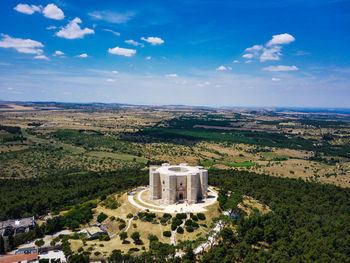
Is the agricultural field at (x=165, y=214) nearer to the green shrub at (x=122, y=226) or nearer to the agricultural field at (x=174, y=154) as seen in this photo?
the green shrub at (x=122, y=226)

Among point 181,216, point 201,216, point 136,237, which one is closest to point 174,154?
point 201,216

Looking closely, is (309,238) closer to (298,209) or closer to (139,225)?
(298,209)

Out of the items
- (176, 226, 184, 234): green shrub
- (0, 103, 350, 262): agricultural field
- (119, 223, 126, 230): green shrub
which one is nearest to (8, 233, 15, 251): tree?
(0, 103, 350, 262): agricultural field

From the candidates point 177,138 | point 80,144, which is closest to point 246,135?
point 177,138

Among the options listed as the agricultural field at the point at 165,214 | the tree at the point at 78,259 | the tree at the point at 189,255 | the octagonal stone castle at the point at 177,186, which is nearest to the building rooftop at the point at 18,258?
the agricultural field at the point at 165,214

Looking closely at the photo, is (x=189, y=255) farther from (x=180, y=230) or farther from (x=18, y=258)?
(x=18, y=258)

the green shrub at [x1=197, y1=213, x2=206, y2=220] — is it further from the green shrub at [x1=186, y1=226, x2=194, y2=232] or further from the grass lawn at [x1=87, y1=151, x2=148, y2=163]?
the grass lawn at [x1=87, y1=151, x2=148, y2=163]

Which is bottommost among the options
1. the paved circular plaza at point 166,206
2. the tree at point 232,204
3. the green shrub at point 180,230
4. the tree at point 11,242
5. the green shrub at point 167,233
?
the tree at point 11,242
